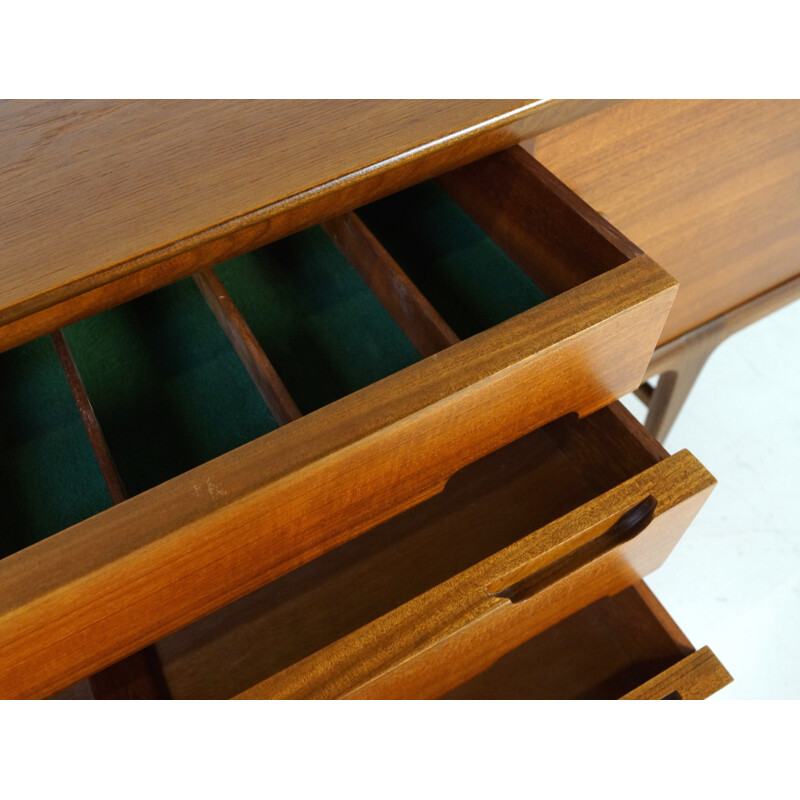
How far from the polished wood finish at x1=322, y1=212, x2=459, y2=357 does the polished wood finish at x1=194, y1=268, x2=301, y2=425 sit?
10 cm

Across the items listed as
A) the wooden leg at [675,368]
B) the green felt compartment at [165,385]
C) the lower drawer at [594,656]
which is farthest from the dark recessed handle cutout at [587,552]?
the wooden leg at [675,368]

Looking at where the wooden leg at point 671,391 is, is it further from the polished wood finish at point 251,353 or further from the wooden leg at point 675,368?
the polished wood finish at point 251,353

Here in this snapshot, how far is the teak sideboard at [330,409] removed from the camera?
1.36ft

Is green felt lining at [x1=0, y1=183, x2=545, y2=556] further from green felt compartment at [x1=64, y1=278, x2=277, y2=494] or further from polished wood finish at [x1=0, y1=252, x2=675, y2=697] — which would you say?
polished wood finish at [x1=0, y1=252, x2=675, y2=697]

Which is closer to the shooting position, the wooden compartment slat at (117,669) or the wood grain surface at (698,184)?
the wooden compartment slat at (117,669)

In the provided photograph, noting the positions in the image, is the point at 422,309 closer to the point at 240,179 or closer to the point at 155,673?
the point at 240,179

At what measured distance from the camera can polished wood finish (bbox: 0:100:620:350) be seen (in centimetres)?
45

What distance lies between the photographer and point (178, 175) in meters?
0.48

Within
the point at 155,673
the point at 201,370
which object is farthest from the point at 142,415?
the point at 155,673

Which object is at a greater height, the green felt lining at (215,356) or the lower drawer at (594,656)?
the green felt lining at (215,356)

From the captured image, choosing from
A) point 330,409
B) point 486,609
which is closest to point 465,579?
point 486,609

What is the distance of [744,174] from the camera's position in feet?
2.74

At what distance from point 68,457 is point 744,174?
70 cm

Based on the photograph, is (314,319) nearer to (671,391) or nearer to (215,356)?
(215,356)
